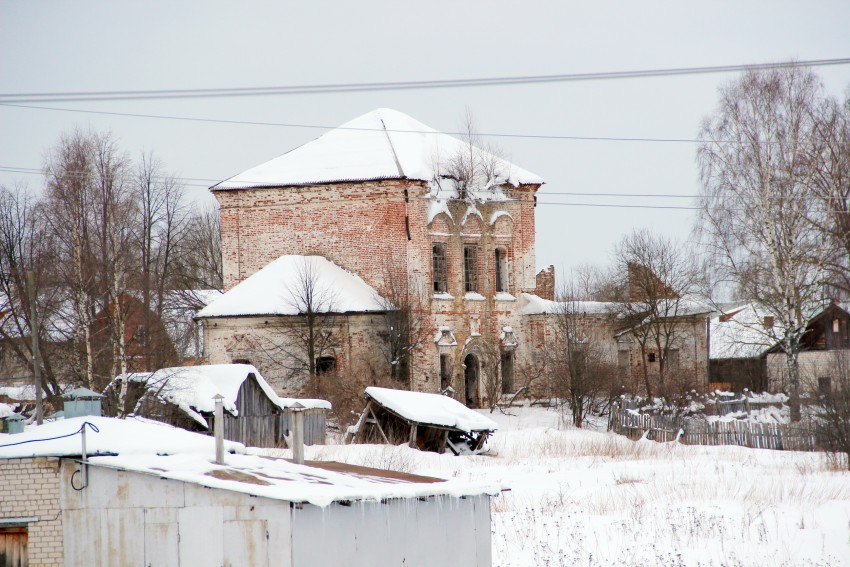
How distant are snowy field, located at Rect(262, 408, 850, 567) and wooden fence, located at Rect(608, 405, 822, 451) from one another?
1.20 metres

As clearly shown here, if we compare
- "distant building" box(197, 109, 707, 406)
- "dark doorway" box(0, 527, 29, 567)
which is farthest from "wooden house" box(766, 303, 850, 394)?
"dark doorway" box(0, 527, 29, 567)

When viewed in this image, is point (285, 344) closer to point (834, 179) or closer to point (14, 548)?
point (834, 179)

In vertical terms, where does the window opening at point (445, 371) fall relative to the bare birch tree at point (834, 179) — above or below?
below

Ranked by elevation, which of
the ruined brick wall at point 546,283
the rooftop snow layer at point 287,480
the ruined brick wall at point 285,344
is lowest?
the rooftop snow layer at point 287,480

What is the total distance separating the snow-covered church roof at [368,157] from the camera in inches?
1547

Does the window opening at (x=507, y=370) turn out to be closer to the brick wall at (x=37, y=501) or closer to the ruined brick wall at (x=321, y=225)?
the ruined brick wall at (x=321, y=225)

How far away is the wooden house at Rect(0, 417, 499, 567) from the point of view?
1216 centimetres

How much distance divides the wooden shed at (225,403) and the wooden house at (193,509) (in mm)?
13006

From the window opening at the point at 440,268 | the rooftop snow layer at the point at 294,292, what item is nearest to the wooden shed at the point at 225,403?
the rooftop snow layer at the point at 294,292

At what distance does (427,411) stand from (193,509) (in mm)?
17373

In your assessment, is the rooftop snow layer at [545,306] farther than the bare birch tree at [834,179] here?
Yes

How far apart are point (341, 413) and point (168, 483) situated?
2068 centimetres

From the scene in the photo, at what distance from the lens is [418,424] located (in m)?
29.2

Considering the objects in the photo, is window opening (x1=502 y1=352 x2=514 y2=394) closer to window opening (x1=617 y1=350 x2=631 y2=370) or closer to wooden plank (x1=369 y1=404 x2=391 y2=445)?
window opening (x1=617 y1=350 x2=631 y2=370)
